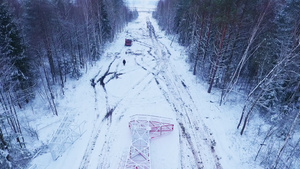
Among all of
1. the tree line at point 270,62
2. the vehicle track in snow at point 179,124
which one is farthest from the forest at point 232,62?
the vehicle track in snow at point 179,124

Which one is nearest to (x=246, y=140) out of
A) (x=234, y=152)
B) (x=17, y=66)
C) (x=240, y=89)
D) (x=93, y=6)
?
(x=234, y=152)

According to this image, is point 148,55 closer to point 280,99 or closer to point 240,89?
point 240,89

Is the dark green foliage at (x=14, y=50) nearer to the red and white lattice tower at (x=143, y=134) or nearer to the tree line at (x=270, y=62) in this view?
the red and white lattice tower at (x=143, y=134)

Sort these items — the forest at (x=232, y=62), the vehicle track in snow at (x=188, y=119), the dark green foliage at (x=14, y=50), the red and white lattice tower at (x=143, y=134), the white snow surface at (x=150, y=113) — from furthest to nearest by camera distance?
the dark green foliage at (x=14, y=50) < the vehicle track in snow at (x=188, y=119) < the white snow surface at (x=150, y=113) < the forest at (x=232, y=62) < the red and white lattice tower at (x=143, y=134)

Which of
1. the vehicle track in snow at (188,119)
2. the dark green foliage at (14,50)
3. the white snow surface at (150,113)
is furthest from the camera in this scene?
the dark green foliage at (14,50)

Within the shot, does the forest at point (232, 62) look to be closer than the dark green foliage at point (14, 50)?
Yes
